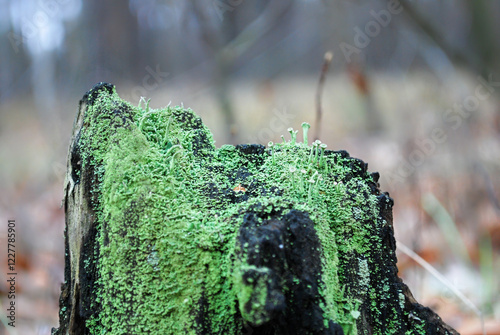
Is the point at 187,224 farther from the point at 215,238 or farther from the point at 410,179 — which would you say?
the point at 410,179

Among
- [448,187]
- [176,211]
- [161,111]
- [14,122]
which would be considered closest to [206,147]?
[161,111]

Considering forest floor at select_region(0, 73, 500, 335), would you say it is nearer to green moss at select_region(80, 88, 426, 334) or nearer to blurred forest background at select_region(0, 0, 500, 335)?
blurred forest background at select_region(0, 0, 500, 335)

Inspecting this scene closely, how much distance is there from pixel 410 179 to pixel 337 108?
549cm

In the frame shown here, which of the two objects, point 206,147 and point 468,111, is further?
point 468,111

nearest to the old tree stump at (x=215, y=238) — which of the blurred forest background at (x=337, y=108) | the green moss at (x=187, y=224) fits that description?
the green moss at (x=187, y=224)

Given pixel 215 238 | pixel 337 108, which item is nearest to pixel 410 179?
pixel 215 238

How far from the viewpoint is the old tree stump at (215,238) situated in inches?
43.0

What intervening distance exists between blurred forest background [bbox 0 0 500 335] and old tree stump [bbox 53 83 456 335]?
1.76m

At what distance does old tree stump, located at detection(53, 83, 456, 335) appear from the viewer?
1093mm

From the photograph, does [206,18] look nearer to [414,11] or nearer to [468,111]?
[414,11]

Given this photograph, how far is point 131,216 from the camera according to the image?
1.22m

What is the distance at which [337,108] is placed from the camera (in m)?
10.1

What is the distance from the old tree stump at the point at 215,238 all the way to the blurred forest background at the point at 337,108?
5.78 feet

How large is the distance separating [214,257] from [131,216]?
28 cm
